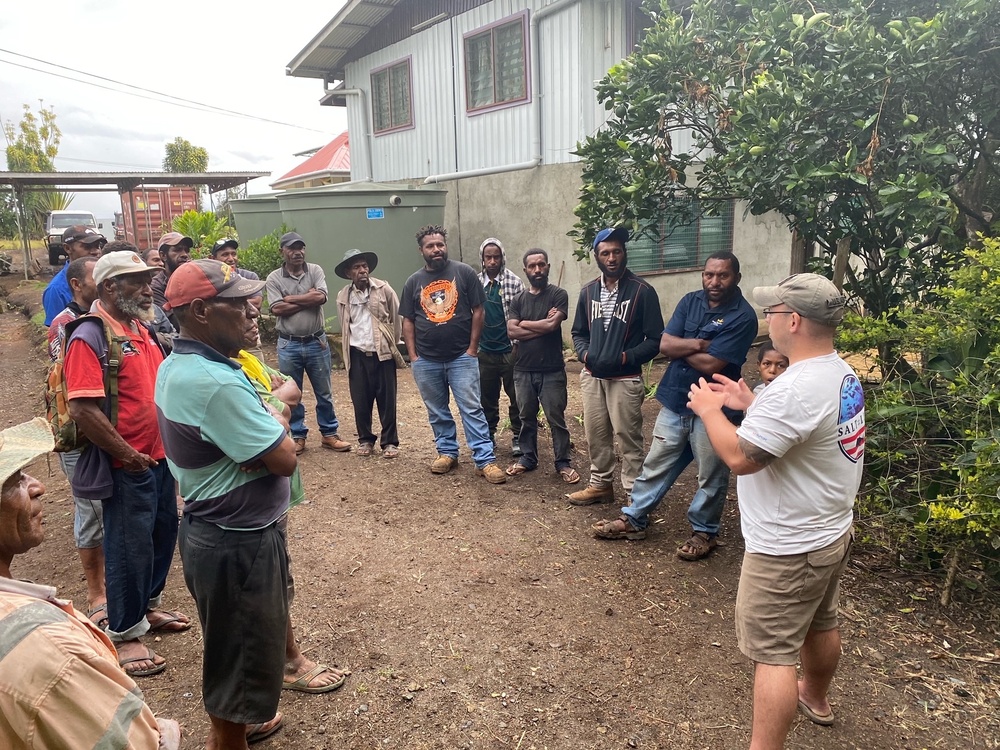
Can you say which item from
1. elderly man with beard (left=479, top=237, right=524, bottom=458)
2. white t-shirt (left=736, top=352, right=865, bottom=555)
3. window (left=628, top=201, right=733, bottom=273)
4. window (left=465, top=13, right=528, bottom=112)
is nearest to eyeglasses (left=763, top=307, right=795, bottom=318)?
white t-shirt (left=736, top=352, right=865, bottom=555)

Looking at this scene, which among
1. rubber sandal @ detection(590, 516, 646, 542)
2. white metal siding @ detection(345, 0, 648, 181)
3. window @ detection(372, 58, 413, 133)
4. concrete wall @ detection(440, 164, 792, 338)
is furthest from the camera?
window @ detection(372, 58, 413, 133)

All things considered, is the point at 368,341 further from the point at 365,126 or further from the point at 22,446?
the point at 365,126

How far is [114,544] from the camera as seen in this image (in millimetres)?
3016

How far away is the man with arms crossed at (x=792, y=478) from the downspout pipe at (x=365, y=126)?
40.5ft

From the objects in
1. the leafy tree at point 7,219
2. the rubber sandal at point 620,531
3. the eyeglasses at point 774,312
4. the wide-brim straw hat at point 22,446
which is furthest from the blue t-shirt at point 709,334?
the leafy tree at point 7,219

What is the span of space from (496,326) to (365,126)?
9.16 metres

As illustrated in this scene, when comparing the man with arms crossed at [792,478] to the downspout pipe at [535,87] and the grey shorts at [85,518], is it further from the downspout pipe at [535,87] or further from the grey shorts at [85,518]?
the downspout pipe at [535,87]

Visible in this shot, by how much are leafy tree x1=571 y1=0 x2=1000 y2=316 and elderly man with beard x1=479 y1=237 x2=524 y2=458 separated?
1.20m

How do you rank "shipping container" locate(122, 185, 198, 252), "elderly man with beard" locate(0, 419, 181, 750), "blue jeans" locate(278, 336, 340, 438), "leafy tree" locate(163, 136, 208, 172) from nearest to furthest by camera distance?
"elderly man with beard" locate(0, 419, 181, 750)
"blue jeans" locate(278, 336, 340, 438)
"shipping container" locate(122, 185, 198, 252)
"leafy tree" locate(163, 136, 208, 172)

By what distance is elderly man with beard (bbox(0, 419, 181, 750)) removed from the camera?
1.08 m

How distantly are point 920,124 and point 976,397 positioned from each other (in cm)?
165

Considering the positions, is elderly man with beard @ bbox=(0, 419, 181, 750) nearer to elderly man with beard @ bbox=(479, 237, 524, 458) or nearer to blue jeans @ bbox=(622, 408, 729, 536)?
blue jeans @ bbox=(622, 408, 729, 536)

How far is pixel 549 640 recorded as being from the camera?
3.36 m

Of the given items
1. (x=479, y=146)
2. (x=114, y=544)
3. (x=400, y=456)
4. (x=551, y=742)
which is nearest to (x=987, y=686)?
(x=551, y=742)
